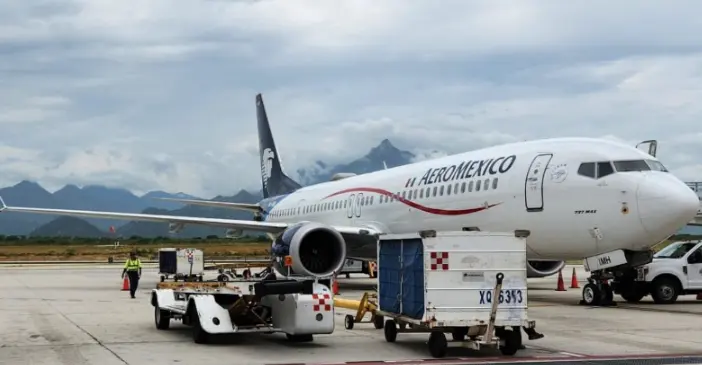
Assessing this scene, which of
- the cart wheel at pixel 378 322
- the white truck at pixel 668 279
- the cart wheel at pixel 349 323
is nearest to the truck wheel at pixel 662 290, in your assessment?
the white truck at pixel 668 279

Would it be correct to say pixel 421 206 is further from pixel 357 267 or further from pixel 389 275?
pixel 357 267

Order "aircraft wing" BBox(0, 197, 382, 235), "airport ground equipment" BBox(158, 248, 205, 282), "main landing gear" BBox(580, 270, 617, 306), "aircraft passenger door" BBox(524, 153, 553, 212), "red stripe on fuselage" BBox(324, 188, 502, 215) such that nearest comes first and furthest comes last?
"aircraft passenger door" BBox(524, 153, 553, 212), "main landing gear" BBox(580, 270, 617, 306), "red stripe on fuselage" BBox(324, 188, 502, 215), "aircraft wing" BBox(0, 197, 382, 235), "airport ground equipment" BBox(158, 248, 205, 282)

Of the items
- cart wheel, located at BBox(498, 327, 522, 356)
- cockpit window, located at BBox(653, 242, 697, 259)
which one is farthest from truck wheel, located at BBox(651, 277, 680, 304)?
cart wheel, located at BBox(498, 327, 522, 356)

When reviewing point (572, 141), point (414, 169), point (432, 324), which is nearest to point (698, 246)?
point (572, 141)

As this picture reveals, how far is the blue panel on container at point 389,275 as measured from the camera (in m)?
12.2

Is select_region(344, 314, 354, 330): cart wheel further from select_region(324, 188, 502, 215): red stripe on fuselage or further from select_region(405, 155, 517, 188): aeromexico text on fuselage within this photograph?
select_region(405, 155, 517, 188): aeromexico text on fuselage

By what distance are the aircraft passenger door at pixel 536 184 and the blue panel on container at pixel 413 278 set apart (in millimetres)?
6107

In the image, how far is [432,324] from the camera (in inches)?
432

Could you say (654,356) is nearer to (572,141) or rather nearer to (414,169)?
(572,141)

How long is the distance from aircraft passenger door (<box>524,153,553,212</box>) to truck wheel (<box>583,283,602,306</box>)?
2.31 m

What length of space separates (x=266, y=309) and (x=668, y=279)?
10.6m

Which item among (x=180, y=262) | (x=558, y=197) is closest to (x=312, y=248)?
(x=558, y=197)

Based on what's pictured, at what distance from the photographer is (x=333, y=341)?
12.7m

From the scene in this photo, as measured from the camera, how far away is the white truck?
19297 mm
